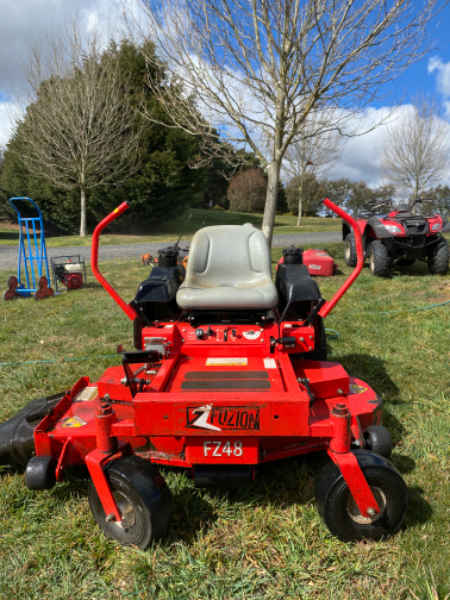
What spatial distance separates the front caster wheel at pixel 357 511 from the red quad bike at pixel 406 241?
6525 mm

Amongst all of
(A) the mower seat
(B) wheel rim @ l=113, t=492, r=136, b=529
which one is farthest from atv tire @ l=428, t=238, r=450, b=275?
(B) wheel rim @ l=113, t=492, r=136, b=529

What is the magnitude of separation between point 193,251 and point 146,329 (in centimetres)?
90

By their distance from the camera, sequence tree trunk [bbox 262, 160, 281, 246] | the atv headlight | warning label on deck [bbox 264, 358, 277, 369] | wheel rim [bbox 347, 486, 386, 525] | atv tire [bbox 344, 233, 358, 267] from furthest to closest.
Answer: atv tire [bbox 344, 233, 358, 267] → tree trunk [bbox 262, 160, 281, 246] → the atv headlight → warning label on deck [bbox 264, 358, 277, 369] → wheel rim [bbox 347, 486, 386, 525]

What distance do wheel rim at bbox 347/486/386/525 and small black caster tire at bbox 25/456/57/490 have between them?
1.48m

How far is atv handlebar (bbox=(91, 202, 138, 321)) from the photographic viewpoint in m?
2.75

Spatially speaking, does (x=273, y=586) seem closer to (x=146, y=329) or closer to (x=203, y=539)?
(x=203, y=539)

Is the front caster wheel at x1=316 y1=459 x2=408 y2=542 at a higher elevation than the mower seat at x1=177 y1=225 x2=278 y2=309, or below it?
below

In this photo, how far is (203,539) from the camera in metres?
2.09

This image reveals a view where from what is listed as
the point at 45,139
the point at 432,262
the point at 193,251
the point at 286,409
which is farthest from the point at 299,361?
the point at 45,139

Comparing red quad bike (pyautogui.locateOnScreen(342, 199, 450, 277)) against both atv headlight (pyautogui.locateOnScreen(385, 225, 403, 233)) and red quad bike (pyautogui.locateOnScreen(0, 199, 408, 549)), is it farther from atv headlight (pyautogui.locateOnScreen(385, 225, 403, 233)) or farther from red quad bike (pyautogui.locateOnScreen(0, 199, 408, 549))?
red quad bike (pyautogui.locateOnScreen(0, 199, 408, 549))

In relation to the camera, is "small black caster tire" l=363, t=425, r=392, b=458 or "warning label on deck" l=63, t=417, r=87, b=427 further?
"warning label on deck" l=63, t=417, r=87, b=427

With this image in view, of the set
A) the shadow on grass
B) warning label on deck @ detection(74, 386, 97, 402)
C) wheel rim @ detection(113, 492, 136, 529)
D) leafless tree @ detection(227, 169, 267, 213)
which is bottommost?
the shadow on grass

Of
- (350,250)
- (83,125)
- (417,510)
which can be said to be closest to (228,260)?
(417,510)

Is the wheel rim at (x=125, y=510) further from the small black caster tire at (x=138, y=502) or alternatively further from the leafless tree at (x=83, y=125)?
the leafless tree at (x=83, y=125)
